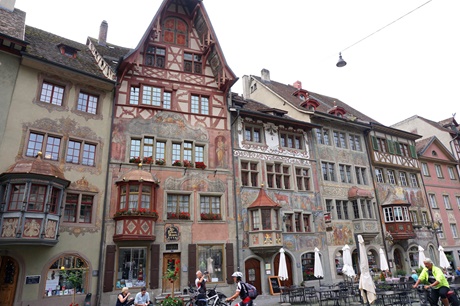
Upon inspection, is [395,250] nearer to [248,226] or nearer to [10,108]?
[248,226]

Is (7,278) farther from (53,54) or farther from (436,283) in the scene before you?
(436,283)

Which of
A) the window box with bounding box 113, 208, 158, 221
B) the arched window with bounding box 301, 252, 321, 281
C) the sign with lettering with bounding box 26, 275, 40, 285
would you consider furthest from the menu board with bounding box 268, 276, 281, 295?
the sign with lettering with bounding box 26, 275, 40, 285

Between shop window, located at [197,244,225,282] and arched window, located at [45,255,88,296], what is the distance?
18.5 feet

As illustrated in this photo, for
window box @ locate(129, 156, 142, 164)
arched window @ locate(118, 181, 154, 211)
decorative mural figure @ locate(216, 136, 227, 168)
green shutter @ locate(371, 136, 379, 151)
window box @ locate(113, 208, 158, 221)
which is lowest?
window box @ locate(113, 208, 158, 221)

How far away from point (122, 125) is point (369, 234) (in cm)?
1816

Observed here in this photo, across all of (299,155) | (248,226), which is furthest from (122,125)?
(299,155)

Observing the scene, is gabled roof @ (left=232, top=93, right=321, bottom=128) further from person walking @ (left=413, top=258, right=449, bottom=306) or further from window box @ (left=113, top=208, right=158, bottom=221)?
person walking @ (left=413, top=258, right=449, bottom=306)

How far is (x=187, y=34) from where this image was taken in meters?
21.7

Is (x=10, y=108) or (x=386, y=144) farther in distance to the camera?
(x=386, y=144)

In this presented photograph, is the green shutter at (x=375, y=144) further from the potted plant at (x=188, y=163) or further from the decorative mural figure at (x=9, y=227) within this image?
the decorative mural figure at (x=9, y=227)

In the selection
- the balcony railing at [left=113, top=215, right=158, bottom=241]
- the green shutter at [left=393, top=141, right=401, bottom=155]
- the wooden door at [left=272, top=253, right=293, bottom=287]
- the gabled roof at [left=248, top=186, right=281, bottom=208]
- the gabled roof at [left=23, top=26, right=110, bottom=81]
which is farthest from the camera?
the green shutter at [left=393, top=141, right=401, bottom=155]

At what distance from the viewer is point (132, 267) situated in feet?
52.3

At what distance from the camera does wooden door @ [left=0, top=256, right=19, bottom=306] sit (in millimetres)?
13383

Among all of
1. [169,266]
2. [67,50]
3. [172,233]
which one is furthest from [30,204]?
[67,50]
